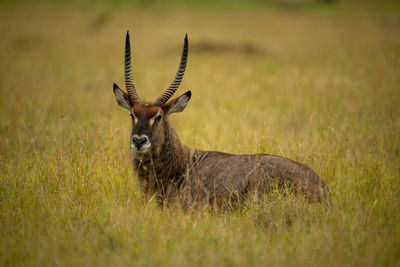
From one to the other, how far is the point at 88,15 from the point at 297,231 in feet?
107

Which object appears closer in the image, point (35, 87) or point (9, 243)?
point (9, 243)

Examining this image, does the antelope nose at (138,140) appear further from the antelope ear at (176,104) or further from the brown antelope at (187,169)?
the antelope ear at (176,104)

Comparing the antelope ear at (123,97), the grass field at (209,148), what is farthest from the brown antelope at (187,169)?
the grass field at (209,148)

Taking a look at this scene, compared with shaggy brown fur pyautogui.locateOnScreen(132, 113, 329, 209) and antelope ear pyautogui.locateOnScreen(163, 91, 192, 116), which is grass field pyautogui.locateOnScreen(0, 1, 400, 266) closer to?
shaggy brown fur pyautogui.locateOnScreen(132, 113, 329, 209)

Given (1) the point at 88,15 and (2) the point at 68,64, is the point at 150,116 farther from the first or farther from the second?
(1) the point at 88,15

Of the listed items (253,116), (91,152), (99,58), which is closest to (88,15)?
(99,58)

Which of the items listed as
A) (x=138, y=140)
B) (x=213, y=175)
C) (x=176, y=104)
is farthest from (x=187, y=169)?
(x=176, y=104)

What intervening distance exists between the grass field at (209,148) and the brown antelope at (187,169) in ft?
0.91

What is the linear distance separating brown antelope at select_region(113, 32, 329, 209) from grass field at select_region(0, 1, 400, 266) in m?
0.28

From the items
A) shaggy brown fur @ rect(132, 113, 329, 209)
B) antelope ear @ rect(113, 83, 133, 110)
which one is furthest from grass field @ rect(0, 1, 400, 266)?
antelope ear @ rect(113, 83, 133, 110)

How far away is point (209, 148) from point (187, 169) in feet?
7.41

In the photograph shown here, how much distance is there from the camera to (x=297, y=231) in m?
4.23

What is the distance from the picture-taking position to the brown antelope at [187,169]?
5.04 m

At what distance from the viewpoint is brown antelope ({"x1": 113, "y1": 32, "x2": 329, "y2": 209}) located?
16.5ft
